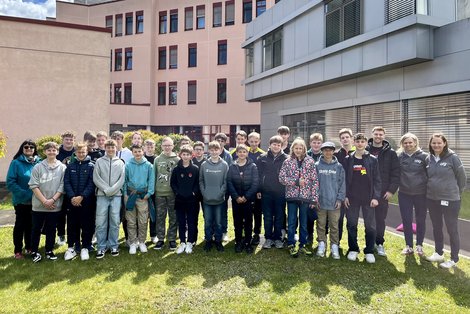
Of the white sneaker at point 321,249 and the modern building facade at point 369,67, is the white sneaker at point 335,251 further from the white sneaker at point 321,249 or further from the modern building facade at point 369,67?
the modern building facade at point 369,67

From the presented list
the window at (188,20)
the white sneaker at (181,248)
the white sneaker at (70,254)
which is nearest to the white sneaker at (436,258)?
the white sneaker at (181,248)

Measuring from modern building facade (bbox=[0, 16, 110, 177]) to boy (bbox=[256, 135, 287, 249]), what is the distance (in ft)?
37.2

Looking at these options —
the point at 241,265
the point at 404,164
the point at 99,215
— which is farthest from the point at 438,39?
the point at 99,215

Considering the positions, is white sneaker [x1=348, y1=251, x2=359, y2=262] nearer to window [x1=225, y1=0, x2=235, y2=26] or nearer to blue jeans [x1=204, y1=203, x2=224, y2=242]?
blue jeans [x1=204, y1=203, x2=224, y2=242]

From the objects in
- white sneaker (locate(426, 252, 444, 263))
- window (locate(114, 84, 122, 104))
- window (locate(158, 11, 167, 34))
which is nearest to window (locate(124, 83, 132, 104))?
window (locate(114, 84, 122, 104))

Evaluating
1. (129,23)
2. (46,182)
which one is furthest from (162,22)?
(46,182)

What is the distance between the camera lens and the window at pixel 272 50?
18797mm

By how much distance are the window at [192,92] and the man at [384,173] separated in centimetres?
2676

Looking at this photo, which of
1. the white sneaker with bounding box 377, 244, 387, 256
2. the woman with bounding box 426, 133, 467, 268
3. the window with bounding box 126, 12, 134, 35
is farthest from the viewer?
the window with bounding box 126, 12, 134, 35

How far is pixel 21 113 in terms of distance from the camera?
1450 centimetres

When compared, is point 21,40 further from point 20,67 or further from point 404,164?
point 404,164

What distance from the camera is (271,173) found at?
20.3 feet

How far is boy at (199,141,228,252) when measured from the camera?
6.14 m

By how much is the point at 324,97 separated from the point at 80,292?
14.2 meters
